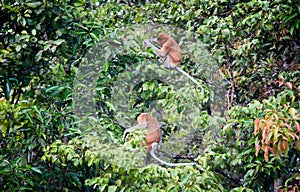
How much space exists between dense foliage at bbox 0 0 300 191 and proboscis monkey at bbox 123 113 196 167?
43 millimetres

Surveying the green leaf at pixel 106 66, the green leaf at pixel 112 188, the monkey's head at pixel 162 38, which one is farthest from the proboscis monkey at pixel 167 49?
the green leaf at pixel 112 188

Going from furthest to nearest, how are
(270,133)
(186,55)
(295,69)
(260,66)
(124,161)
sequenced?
(260,66), (295,69), (186,55), (124,161), (270,133)

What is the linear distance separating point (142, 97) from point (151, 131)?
148mm

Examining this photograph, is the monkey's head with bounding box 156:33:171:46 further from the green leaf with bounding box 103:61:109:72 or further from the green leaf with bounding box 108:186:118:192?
the green leaf with bounding box 108:186:118:192

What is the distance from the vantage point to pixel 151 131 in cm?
213

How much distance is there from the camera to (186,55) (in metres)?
2.34

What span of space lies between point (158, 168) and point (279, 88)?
0.86 meters

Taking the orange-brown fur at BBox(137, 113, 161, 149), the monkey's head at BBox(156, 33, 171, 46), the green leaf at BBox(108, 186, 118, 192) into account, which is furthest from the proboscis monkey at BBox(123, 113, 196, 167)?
the monkey's head at BBox(156, 33, 171, 46)

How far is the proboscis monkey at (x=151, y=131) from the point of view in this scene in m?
2.08

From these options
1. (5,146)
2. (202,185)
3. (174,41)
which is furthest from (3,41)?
(202,185)

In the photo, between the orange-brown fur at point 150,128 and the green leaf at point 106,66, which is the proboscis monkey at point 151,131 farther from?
the green leaf at point 106,66

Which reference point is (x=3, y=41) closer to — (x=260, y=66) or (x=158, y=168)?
(x=158, y=168)

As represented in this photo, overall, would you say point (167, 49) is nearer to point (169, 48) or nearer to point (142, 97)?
point (169, 48)

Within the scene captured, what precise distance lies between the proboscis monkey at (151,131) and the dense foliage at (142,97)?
1.7 inches
